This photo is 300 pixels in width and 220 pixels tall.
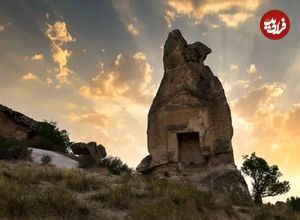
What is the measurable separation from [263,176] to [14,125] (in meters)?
18.4

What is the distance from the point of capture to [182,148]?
20688mm

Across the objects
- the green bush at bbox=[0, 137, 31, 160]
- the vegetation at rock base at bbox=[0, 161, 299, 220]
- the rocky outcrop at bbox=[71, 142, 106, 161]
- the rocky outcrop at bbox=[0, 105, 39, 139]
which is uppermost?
the rocky outcrop at bbox=[0, 105, 39, 139]

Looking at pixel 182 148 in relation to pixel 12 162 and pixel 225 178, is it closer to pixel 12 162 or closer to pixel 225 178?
pixel 225 178

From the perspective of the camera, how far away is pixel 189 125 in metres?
20.3

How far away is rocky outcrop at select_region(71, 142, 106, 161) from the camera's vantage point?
27.9 metres

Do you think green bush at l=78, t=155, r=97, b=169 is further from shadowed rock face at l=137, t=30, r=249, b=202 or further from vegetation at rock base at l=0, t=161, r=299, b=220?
vegetation at rock base at l=0, t=161, r=299, b=220

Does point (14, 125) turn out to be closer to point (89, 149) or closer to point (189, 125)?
point (89, 149)

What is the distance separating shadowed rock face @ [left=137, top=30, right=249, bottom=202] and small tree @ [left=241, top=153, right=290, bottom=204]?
14.0 meters

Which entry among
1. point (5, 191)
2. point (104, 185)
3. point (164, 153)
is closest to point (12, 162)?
point (164, 153)

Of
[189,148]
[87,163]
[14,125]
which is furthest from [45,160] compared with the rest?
[14,125]

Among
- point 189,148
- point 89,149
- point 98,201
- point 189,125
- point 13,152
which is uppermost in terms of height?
point 89,149

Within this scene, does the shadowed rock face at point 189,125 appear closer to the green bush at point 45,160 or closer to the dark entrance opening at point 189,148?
the dark entrance opening at point 189,148

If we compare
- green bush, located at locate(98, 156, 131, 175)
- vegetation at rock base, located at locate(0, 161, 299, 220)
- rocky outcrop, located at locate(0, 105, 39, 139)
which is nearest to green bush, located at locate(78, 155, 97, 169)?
green bush, located at locate(98, 156, 131, 175)

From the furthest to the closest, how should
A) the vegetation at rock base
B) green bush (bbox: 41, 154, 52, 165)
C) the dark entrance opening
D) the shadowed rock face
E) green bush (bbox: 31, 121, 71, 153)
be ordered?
green bush (bbox: 31, 121, 71, 153) → the dark entrance opening → green bush (bbox: 41, 154, 52, 165) → the shadowed rock face → the vegetation at rock base
